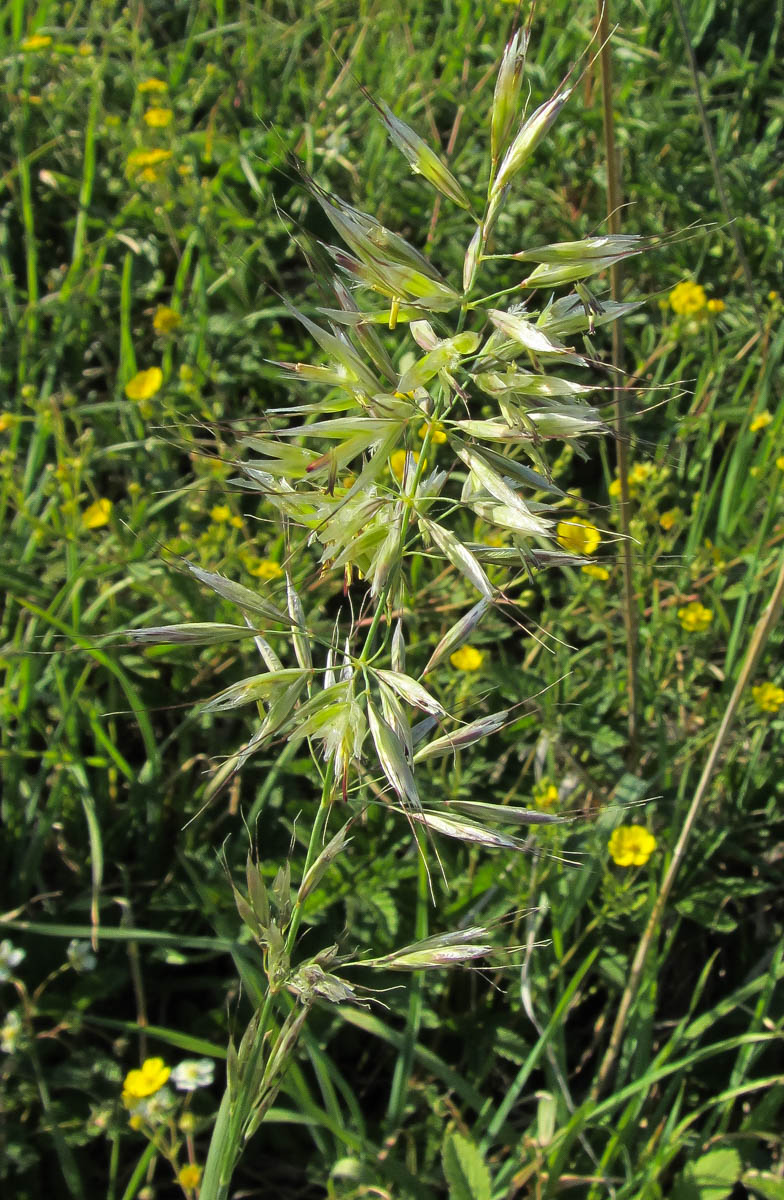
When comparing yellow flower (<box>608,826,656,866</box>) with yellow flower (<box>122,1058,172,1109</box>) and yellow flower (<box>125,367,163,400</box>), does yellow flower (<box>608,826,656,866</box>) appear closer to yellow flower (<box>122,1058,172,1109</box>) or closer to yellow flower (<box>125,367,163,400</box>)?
yellow flower (<box>122,1058,172,1109</box>)

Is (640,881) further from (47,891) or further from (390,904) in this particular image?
(47,891)

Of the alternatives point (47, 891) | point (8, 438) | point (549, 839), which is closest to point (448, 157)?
point (8, 438)

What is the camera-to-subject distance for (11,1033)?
5.73ft

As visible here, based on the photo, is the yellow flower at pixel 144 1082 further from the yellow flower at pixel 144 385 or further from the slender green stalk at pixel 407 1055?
the yellow flower at pixel 144 385

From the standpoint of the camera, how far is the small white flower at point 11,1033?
174 cm

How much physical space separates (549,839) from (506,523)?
0.92 m

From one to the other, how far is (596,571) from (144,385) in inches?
45.5

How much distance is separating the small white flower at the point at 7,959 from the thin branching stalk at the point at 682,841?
1.01m

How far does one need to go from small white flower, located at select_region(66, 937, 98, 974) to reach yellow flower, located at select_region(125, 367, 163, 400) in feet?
3.97

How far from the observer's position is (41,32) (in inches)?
125

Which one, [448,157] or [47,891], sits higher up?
[448,157]

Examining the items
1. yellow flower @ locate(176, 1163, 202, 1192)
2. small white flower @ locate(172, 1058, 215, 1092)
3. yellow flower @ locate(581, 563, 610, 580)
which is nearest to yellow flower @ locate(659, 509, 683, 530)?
yellow flower @ locate(581, 563, 610, 580)

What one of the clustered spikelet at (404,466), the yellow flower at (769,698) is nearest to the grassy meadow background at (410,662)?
the yellow flower at (769,698)

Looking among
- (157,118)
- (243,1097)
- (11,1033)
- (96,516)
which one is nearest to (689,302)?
(96,516)
